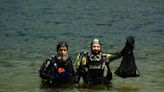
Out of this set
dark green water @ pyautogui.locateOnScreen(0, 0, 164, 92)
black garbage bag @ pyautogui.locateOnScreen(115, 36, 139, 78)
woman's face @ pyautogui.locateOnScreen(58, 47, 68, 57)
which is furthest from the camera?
dark green water @ pyautogui.locateOnScreen(0, 0, 164, 92)

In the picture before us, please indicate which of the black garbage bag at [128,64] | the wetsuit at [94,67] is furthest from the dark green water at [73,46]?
the black garbage bag at [128,64]

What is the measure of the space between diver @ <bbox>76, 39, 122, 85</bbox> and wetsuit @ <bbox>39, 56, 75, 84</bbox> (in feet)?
0.99

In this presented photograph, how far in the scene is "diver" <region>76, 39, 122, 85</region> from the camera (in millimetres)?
13078

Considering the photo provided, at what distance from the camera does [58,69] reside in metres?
13.1

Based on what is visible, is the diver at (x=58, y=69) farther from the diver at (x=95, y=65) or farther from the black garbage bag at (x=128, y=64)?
the black garbage bag at (x=128, y=64)

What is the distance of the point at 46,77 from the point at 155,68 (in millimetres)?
4810

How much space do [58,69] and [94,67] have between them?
92 cm

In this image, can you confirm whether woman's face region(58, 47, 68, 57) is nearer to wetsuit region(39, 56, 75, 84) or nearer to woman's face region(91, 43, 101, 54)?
wetsuit region(39, 56, 75, 84)

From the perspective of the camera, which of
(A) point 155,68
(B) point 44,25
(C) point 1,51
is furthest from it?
(B) point 44,25

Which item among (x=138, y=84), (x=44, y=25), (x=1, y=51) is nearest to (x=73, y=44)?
(x=1, y=51)

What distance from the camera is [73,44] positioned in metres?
23.0

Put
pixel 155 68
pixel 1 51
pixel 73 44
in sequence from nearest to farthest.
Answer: pixel 155 68 < pixel 1 51 < pixel 73 44

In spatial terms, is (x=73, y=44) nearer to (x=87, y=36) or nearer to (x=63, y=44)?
(x=87, y=36)

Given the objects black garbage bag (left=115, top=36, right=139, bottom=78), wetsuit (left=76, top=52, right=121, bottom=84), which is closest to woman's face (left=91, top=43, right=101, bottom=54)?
wetsuit (left=76, top=52, right=121, bottom=84)
